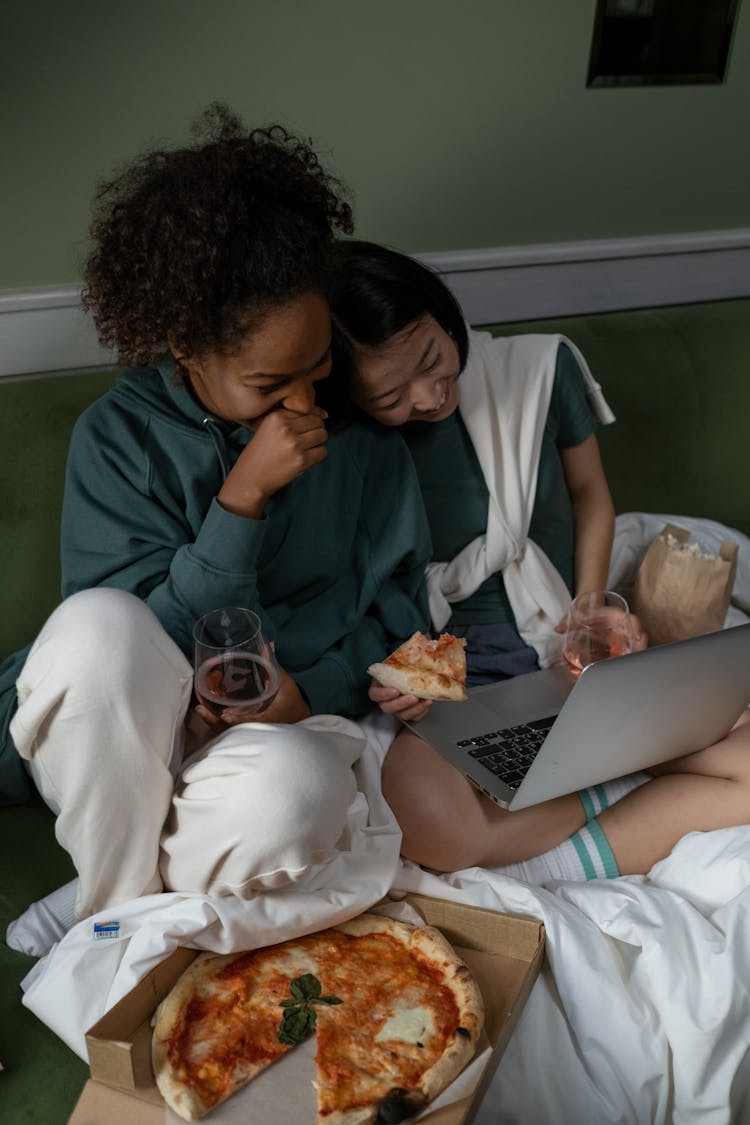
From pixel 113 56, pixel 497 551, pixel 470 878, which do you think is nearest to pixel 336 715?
pixel 470 878

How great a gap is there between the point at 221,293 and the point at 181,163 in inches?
8.9

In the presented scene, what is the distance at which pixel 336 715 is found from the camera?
175 centimetres

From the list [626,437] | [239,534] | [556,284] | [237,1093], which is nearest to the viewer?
[237,1093]

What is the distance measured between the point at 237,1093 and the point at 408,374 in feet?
3.49

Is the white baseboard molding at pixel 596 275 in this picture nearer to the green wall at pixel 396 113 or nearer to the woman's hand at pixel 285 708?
the green wall at pixel 396 113

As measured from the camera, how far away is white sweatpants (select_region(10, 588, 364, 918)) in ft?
4.52

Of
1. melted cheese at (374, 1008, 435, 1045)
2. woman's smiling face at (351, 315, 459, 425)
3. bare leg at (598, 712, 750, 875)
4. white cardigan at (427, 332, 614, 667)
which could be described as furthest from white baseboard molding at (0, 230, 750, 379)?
melted cheese at (374, 1008, 435, 1045)

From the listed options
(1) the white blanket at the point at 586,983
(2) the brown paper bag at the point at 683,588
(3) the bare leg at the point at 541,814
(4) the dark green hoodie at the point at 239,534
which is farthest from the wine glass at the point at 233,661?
(2) the brown paper bag at the point at 683,588

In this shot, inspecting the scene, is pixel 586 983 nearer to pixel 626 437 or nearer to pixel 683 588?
pixel 683 588

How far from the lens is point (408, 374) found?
1760 mm

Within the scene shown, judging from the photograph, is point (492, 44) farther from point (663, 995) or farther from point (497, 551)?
point (663, 995)

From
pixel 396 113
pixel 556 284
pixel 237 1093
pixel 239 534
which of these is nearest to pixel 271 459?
pixel 239 534

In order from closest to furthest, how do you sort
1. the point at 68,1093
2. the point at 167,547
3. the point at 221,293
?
the point at 68,1093 < the point at 221,293 < the point at 167,547

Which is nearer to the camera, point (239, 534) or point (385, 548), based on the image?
point (239, 534)
